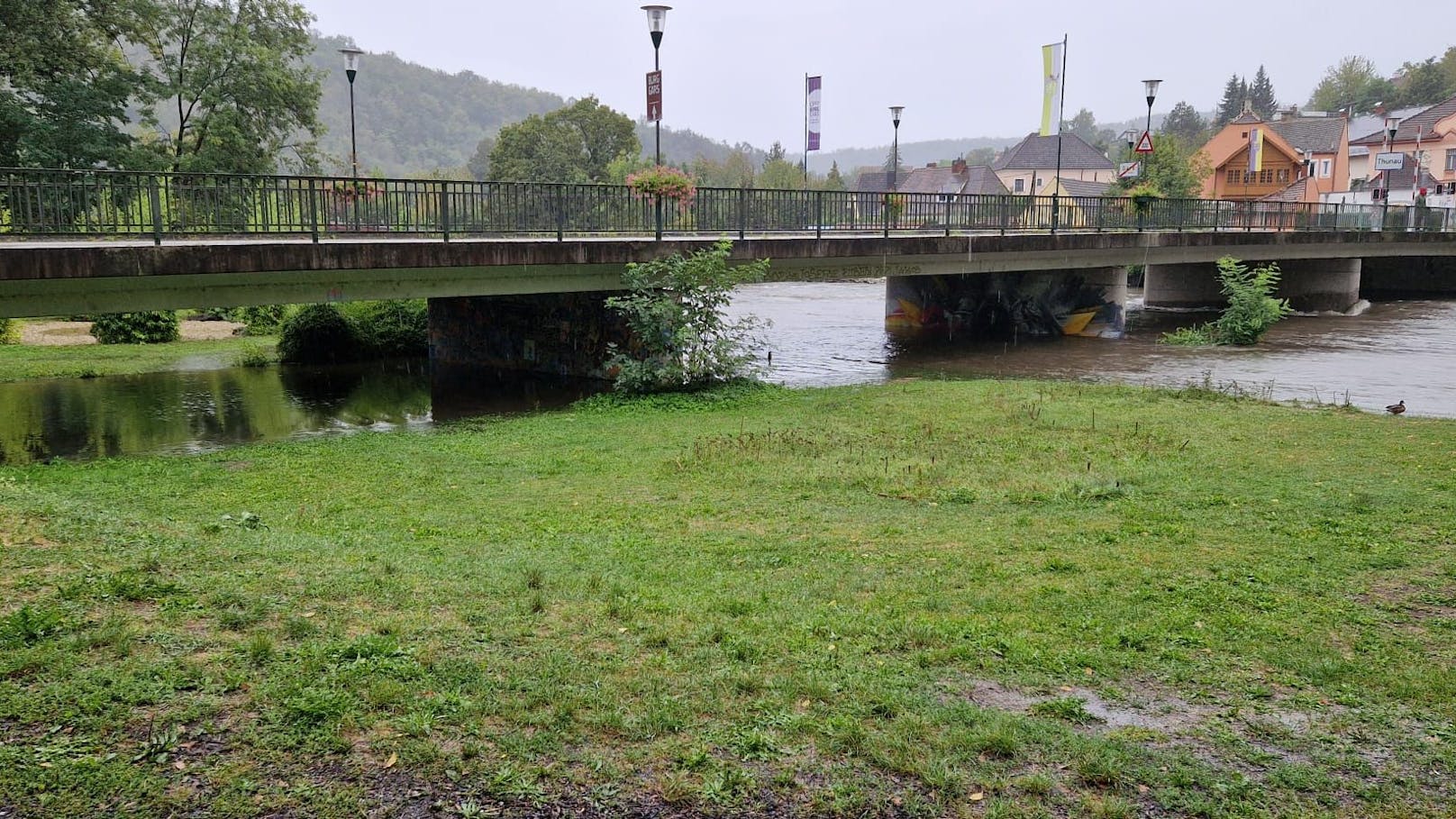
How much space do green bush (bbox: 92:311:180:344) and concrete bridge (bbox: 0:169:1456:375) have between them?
8.11 meters

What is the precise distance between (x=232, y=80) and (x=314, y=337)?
43.9 feet

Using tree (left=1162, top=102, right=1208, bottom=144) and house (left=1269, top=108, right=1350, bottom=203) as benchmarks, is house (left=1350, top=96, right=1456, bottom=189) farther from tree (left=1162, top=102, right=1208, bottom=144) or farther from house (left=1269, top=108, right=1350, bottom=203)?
tree (left=1162, top=102, right=1208, bottom=144)

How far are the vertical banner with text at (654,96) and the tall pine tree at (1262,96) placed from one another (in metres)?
158

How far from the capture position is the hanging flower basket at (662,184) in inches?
784

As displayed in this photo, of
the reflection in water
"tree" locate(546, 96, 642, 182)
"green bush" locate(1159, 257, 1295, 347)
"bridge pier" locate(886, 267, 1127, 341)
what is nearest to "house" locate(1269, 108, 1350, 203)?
the reflection in water

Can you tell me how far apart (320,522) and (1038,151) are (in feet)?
378

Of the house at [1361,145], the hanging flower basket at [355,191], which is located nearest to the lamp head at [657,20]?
the hanging flower basket at [355,191]

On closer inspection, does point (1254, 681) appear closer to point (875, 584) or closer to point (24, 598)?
point (875, 584)

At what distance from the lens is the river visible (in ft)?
56.4

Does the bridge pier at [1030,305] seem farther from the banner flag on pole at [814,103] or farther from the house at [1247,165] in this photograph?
the house at [1247,165]

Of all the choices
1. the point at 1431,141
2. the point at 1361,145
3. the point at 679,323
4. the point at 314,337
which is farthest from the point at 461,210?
the point at 1361,145

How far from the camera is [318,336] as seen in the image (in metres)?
27.0

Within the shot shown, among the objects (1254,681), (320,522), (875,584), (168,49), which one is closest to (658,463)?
(320,522)

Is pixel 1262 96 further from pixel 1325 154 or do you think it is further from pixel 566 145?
pixel 566 145
